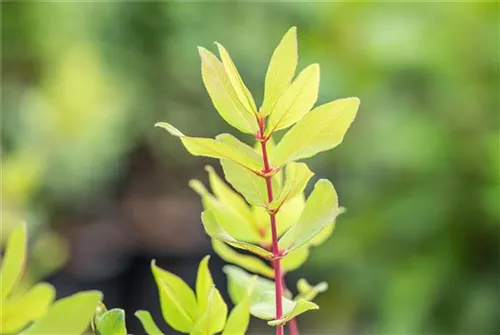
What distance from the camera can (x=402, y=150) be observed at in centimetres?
128

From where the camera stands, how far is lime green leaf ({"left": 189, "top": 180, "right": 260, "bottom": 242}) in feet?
0.89

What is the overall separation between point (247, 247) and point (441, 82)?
44.9 inches

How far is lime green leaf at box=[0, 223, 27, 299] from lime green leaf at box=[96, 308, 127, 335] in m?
0.06

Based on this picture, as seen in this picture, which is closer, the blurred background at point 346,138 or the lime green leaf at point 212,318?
the lime green leaf at point 212,318

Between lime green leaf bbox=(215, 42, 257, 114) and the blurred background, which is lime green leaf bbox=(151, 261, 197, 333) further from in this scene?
the blurred background

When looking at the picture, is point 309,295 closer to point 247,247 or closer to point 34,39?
point 247,247

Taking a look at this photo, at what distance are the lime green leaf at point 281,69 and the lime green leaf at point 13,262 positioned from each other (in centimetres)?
9

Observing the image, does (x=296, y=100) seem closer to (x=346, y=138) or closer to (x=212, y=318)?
(x=212, y=318)

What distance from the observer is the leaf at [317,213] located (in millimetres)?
219

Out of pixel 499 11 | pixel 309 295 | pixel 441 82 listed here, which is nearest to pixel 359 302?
pixel 441 82

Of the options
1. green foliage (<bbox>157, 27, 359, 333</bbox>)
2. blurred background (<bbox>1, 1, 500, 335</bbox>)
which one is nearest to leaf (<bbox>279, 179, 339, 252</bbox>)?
green foliage (<bbox>157, 27, 359, 333</bbox>)

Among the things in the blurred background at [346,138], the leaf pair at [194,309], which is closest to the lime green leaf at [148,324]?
the leaf pair at [194,309]

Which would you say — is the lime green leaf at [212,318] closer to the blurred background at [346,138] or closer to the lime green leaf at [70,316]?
the lime green leaf at [70,316]

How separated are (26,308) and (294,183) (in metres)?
0.10
